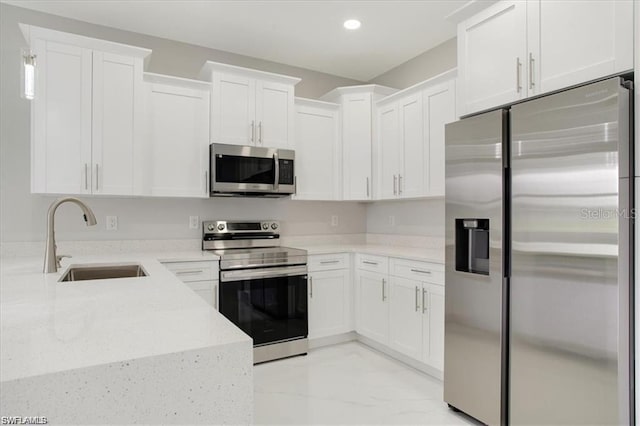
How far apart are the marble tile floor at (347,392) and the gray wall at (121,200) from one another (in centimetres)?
139

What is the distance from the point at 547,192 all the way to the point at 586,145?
26cm

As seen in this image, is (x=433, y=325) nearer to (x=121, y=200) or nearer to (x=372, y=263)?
(x=372, y=263)

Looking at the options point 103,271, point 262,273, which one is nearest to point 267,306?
point 262,273

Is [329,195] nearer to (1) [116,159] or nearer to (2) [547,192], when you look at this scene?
(1) [116,159]

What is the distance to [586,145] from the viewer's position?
1.75m

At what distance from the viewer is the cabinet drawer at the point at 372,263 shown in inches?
130

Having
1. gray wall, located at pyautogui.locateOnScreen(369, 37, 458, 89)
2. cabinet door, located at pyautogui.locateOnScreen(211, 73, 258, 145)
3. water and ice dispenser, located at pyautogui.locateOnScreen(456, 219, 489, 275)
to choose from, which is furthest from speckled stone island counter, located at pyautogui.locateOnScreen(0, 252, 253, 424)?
gray wall, located at pyautogui.locateOnScreen(369, 37, 458, 89)

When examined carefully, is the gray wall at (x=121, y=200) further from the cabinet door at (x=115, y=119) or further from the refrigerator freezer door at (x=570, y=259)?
the refrigerator freezer door at (x=570, y=259)

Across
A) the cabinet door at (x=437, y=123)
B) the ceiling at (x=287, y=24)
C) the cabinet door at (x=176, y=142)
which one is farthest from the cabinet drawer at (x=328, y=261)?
the ceiling at (x=287, y=24)

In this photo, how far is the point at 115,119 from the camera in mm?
2945

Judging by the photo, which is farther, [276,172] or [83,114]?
[276,172]

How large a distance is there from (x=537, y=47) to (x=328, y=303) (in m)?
2.49

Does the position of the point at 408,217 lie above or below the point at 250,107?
below

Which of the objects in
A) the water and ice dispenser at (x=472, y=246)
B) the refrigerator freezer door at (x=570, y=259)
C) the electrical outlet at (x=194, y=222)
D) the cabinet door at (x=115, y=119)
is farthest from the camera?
the electrical outlet at (x=194, y=222)
